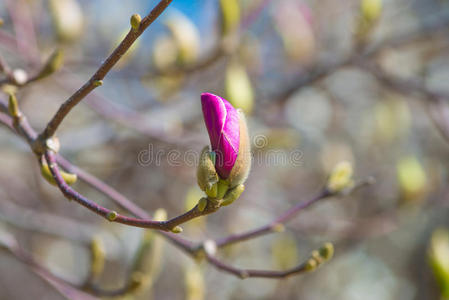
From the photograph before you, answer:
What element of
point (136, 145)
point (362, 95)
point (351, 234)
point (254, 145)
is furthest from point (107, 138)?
point (362, 95)

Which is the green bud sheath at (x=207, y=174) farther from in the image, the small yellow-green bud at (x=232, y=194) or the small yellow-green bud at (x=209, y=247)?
the small yellow-green bud at (x=209, y=247)

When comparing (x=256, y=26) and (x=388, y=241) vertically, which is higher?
(x=256, y=26)

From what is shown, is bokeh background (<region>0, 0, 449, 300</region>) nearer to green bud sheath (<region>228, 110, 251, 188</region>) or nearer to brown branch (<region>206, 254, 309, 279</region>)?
brown branch (<region>206, 254, 309, 279</region>)

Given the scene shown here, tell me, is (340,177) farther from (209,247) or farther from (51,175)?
(51,175)

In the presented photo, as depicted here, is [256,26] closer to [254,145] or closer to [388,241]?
[254,145]

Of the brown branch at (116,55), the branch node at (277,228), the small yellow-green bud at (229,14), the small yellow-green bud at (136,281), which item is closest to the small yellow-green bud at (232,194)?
the brown branch at (116,55)

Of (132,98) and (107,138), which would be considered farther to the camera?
(132,98)

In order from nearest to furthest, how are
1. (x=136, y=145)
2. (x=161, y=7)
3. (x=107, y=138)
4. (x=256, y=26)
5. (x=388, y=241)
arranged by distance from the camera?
(x=161, y=7), (x=107, y=138), (x=136, y=145), (x=256, y=26), (x=388, y=241)
